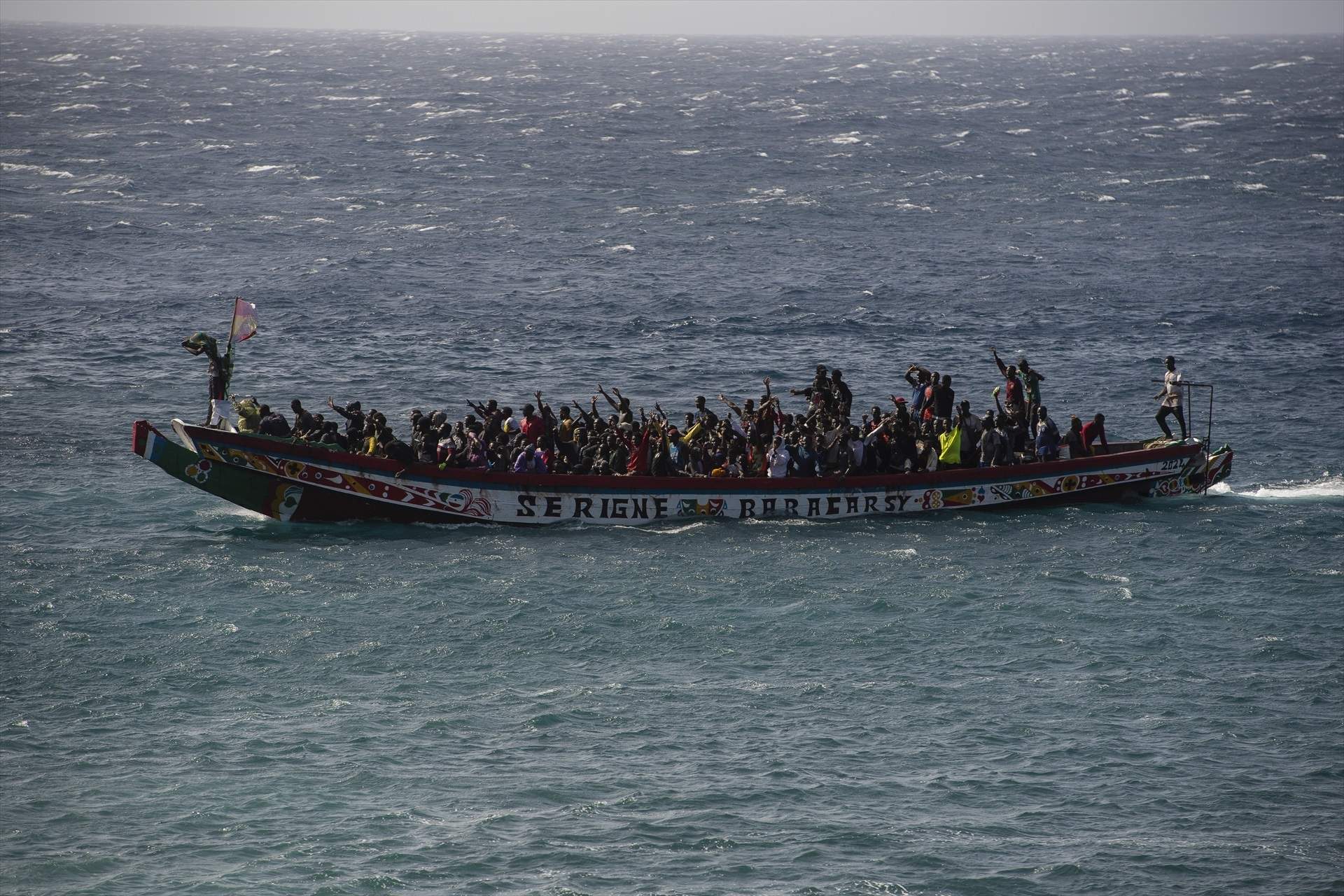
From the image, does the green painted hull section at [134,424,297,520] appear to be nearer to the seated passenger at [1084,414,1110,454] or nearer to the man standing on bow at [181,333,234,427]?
the man standing on bow at [181,333,234,427]

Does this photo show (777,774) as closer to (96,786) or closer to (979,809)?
(979,809)

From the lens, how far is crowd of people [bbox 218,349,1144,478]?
31.8m

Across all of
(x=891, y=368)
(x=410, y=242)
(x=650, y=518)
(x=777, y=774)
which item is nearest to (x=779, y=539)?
(x=650, y=518)

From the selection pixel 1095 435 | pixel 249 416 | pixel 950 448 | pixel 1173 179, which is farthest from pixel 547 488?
pixel 1173 179

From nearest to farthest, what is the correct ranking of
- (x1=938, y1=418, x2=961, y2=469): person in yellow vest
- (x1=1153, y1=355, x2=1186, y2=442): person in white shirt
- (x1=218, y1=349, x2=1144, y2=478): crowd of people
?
(x1=218, y1=349, x2=1144, y2=478): crowd of people, (x1=938, y1=418, x2=961, y2=469): person in yellow vest, (x1=1153, y1=355, x2=1186, y2=442): person in white shirt

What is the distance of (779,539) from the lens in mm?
31594

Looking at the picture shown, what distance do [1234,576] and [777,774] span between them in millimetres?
12331

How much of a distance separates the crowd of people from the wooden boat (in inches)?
13.6

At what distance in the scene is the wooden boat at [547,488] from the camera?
100 ft

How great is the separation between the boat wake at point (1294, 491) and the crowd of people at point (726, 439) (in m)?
4.17

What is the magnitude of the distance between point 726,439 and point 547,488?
3.98 metres

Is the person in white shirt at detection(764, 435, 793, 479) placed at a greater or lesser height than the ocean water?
greater

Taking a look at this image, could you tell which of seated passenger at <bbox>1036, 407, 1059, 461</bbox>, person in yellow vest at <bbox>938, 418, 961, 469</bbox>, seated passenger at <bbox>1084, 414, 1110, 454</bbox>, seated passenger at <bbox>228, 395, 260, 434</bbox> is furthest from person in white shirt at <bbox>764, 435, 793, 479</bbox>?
seated passenger at <bbox>228, 395, 260, 434</bbox>

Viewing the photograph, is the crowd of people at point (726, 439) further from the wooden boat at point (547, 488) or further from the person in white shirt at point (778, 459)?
the wooden boat at point (547, 488)
